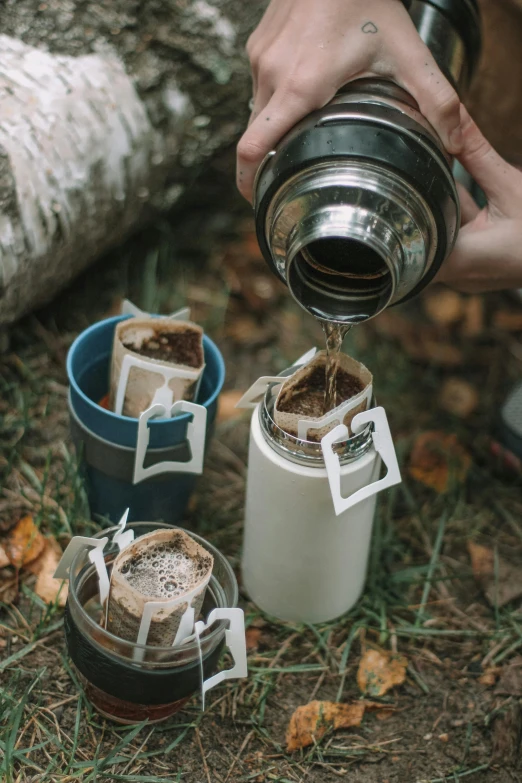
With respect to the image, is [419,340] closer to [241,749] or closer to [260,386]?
[260,386]

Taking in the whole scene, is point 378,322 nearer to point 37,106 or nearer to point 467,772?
point 37,106

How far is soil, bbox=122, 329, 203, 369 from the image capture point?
1.32m

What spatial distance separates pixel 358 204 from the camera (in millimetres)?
970

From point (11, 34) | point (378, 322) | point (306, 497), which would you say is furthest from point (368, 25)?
point (378, 322)

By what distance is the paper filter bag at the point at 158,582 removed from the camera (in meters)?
1.00

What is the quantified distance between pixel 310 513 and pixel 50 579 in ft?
1.38

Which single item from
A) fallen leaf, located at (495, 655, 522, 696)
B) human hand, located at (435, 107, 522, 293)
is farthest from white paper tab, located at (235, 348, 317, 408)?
fallen leaf, located at (495, 655, 522, 696)

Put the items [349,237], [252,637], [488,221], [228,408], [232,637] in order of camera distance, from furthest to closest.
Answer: [228,408]
[252,637]
[488,221]
[232,637]
[349,237]

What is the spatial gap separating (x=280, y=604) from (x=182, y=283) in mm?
832

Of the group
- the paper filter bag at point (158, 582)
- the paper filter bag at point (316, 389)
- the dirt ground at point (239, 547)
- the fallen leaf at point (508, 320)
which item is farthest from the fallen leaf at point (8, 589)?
the fallen leaf at point (508, 320)

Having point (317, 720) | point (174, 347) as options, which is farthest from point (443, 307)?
point (317, 720)

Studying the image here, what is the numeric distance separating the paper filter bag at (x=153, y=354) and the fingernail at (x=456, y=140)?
47 centimetres

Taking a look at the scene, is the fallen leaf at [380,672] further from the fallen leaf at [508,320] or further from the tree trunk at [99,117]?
the fallen leaf at [508,320]

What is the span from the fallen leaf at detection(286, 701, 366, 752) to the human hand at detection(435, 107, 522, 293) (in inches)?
24.9
